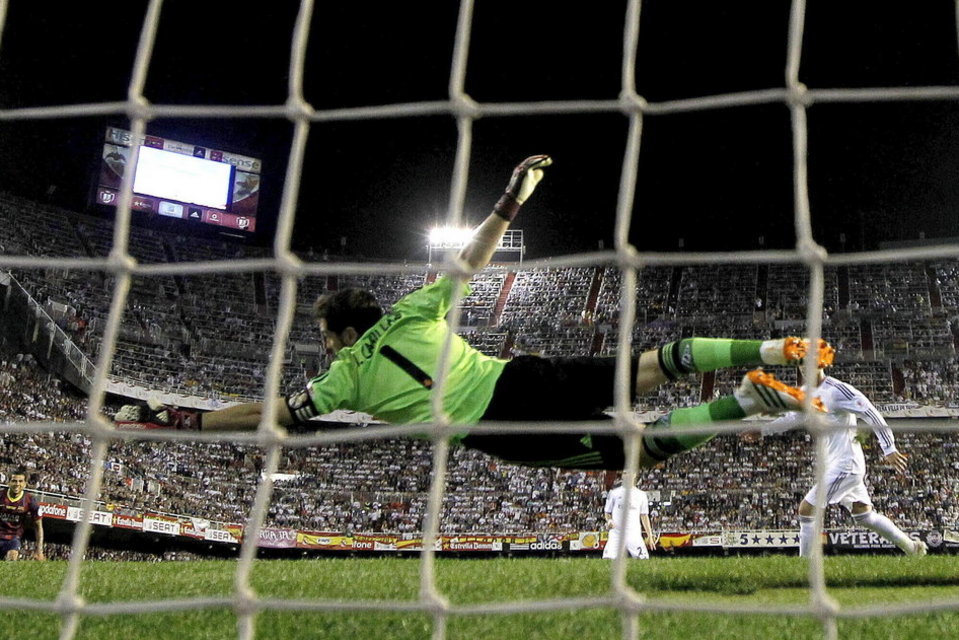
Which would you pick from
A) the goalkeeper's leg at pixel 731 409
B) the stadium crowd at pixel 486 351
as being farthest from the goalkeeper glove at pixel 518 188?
the stadium crowd at pixel 486 351

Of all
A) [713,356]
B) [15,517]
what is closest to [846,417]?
[713,356]

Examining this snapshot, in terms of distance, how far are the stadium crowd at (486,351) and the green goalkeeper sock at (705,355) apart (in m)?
15.2

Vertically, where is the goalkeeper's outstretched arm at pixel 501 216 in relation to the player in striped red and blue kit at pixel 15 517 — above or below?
above

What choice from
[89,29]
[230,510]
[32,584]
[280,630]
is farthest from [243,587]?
[89,29]

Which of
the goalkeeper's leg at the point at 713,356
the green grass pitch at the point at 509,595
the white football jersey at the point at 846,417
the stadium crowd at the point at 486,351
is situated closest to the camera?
the green grass pitch at the point at 509,595

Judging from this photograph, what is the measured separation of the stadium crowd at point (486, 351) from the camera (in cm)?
1831

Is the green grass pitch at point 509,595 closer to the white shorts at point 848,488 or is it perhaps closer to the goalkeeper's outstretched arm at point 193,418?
the white shorts at point 848,488

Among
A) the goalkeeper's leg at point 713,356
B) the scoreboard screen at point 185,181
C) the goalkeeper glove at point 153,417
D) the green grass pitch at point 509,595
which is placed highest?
the scoreboard screen at point 185,181

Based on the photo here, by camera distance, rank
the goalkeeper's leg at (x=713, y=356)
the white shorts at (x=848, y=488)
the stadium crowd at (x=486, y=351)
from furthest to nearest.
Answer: the stadium crowd at (x=486, y=351) < the white shorts at (x=848, y=488) < the goalkeeper's leg at (x=713, y=356)

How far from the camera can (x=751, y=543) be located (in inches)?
666

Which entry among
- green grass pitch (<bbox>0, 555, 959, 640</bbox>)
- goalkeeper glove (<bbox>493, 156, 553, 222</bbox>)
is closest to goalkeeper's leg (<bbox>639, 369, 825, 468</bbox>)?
green grass pitch (<bbox>0, 555, 959, 640</bbox>)

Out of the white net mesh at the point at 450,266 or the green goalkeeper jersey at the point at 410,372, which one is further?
the green goalkeeper jersey at the point at 410,372

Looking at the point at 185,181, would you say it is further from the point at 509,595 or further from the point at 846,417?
the point at 509,595

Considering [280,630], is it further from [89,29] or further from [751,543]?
[89,29]
